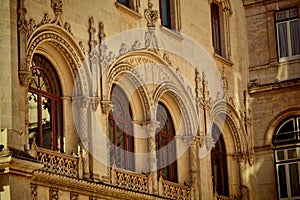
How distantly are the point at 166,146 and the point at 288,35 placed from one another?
27.7ft

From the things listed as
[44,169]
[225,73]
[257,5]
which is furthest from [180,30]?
[44,169]

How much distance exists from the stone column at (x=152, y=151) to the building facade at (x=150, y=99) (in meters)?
0.04

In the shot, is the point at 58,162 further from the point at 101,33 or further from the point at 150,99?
the point at 150,99

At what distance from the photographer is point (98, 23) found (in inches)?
1137

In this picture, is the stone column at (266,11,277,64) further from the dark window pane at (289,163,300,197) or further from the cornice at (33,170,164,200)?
the cornice at (33,170,164,200)

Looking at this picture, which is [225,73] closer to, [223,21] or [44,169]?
[223,21]

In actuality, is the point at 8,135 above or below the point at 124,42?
below

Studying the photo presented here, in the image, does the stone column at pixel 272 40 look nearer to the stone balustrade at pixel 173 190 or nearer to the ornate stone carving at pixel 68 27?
the stone balustrade at pixel 173 190

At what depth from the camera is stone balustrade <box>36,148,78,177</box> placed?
83.7ft

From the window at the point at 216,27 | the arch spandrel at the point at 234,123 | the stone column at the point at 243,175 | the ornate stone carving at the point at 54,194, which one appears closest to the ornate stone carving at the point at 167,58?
the arch spandrel at the point at 234,123

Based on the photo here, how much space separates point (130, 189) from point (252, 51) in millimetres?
11827

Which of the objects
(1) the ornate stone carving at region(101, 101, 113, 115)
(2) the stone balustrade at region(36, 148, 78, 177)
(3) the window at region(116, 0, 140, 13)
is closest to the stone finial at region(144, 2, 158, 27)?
(3) the window at region(116, 0, 140, 13)

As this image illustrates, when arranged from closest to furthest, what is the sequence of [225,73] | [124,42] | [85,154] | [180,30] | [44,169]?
[44,169]
[85,154]
[124,42]
[180,30]
[225,73]

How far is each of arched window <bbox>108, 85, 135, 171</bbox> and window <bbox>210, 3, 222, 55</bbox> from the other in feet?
24.2
